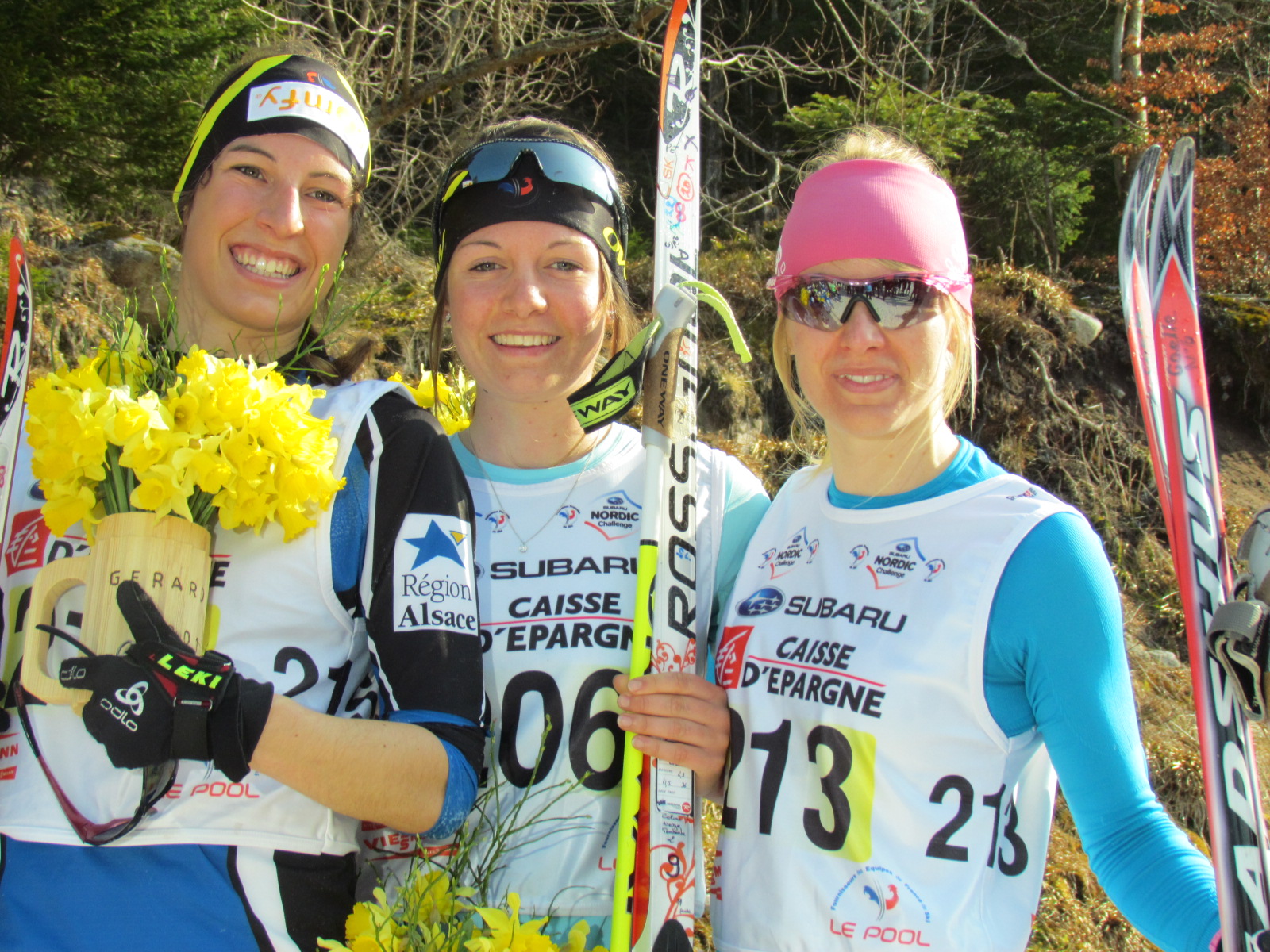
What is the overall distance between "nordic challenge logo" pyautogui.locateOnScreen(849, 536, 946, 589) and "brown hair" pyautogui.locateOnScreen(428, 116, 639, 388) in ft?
2.72

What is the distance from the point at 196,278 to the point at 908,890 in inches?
64.3

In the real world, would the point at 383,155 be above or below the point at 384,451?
above

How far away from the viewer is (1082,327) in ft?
31.8

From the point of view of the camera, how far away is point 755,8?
47.2ft

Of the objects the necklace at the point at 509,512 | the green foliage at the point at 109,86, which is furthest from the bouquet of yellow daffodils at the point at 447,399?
the green foliage at the point at 109,86

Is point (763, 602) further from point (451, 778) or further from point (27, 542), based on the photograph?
point (27, 542)

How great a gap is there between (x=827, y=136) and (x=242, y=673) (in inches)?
382

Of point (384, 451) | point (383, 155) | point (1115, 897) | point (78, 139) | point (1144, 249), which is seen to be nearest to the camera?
point (1115, 897)

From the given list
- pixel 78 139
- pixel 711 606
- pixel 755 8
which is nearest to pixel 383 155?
pixel 78 139

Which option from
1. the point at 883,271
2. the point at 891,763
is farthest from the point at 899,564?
the point at 883,271

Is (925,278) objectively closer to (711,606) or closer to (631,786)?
(711,606)

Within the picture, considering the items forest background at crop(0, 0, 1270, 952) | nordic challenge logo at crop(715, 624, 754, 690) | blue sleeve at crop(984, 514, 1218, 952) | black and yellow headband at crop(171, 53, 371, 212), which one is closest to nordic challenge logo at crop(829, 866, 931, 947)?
blue sleeve at crop(984, 514, 1218, 952)

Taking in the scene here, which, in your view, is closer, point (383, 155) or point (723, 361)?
point (723, 361)

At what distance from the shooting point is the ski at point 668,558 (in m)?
1.71
